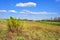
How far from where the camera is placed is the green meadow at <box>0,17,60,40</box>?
2607 millimetres

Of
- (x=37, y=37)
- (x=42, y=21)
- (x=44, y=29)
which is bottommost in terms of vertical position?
(x=37, y=37)

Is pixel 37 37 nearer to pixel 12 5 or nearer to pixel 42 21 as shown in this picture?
pixel 42 21

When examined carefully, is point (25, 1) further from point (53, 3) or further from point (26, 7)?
point (53, 3)

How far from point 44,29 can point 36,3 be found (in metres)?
0.58

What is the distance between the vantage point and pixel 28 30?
266cm

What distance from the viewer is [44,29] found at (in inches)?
105

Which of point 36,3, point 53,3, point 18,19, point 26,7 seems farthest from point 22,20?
point 53,3

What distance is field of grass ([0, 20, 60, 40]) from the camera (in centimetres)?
260

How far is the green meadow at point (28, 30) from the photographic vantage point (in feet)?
8.55

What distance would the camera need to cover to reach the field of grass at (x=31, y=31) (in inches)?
103

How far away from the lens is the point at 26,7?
2.66m

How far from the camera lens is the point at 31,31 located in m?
2.64

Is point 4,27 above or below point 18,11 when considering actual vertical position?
below

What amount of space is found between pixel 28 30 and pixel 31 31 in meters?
0.07
